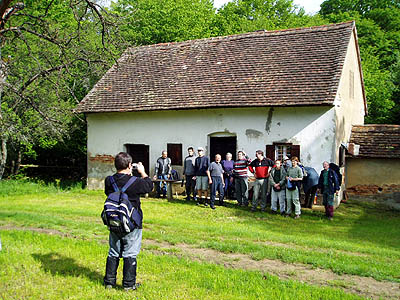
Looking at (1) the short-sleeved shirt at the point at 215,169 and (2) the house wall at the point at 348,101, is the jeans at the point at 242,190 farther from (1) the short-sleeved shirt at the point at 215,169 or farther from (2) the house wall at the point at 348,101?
(2) the house wall at the point at 348,101

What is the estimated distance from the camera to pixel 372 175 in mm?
14680

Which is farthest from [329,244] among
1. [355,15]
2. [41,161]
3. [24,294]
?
[355,15]

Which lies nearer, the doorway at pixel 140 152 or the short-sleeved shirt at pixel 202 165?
the short-sleeved shirt at pixel 202 165

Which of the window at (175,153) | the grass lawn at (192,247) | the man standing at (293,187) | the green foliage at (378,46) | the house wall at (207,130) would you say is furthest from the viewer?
the green foliage at (378,46)

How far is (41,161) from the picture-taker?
78.1 feet

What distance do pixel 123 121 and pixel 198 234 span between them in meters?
9.41

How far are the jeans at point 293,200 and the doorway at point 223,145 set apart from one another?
11.7 feet

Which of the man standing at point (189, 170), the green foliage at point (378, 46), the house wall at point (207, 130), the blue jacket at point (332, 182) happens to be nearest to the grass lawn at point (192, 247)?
the blue jacket at point (332, 182)

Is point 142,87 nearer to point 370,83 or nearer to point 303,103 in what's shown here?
point 303,103

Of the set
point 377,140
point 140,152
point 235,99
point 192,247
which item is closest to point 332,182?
point 377,140

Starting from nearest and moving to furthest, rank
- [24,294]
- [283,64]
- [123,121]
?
[24,294]
[283,64]
[123,121]

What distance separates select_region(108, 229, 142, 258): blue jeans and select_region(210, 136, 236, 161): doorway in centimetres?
1012

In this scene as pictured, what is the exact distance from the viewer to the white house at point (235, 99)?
536 inches

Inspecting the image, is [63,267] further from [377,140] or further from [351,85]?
[351,85]
